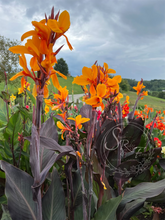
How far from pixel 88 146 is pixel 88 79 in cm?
26

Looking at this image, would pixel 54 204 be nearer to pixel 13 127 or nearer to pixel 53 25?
pixel 13 127

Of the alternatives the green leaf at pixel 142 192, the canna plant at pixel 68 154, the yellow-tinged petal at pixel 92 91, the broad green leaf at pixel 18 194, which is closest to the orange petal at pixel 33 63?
the canna plant at pixel 68 154

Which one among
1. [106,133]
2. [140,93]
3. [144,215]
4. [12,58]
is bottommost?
[144,215]

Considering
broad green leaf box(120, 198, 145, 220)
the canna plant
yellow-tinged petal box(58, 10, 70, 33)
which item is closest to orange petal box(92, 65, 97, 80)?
the canna plant

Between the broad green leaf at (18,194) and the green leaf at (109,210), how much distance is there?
0.31 meters

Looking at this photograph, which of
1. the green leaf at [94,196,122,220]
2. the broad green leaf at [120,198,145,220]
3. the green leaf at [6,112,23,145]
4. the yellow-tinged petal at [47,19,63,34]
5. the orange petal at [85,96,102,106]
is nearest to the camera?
the yellow-tinged petal at [47,19,63,34]

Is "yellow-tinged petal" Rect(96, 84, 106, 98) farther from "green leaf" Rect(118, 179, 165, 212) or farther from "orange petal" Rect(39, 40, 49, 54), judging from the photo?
"green leaf" Rect(118, 179, 165, 212)

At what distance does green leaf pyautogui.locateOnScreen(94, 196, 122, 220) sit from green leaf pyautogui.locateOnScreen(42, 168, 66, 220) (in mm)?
185

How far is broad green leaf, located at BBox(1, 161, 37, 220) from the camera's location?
73cm

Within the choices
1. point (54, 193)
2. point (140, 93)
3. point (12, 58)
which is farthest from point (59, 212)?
point (12, 58)

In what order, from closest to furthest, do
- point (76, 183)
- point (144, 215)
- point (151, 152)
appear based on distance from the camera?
point (76, 183) < point (151, 152) < point (144, 215)

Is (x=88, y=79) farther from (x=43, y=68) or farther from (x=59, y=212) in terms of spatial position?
(x=59, y=212)

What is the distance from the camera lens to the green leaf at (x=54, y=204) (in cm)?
80

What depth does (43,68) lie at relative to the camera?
0.47 m
